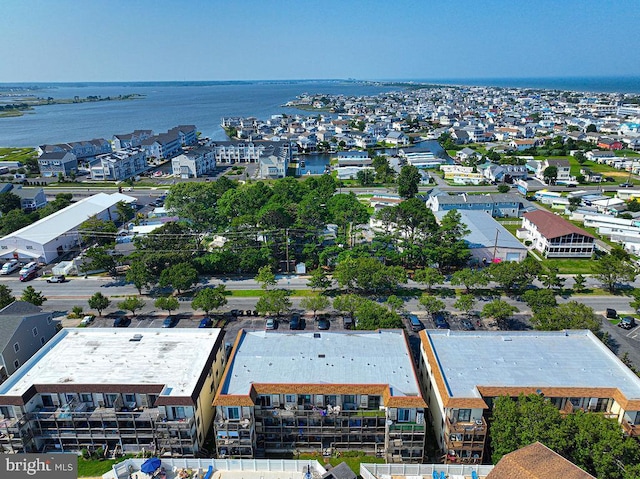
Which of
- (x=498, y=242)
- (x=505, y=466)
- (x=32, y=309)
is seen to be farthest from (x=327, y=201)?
(x=505, y=466)

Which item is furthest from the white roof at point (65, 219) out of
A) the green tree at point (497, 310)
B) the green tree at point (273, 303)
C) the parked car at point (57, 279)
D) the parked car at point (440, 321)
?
A: the green tree at point (497, 310)

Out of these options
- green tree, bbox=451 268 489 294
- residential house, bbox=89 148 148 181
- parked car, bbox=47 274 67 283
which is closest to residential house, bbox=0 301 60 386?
parked car, bbox=47 274 67 283

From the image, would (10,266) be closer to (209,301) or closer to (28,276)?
(28,276)

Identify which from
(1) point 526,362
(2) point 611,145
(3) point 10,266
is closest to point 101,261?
(3) point 10,266

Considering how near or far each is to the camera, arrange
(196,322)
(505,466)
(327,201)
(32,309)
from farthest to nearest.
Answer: (327,201) → (196,322) → (32,309) → (505,466)

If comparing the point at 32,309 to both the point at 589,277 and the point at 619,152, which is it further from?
the point at 619,152

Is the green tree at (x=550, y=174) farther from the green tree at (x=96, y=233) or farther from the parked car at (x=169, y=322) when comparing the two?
the green tree at (x=96, y=233)
